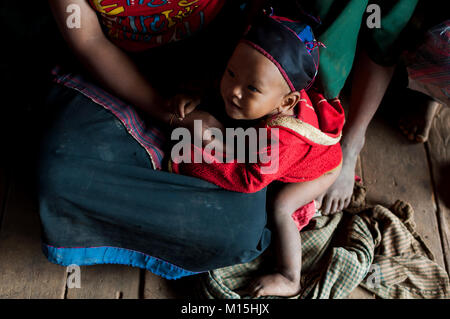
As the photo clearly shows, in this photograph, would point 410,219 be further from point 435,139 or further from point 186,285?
point 186,285

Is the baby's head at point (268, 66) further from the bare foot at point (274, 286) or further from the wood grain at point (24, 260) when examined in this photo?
the wood grain at point (24, 260)

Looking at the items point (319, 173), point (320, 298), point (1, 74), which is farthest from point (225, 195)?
point (1, 74)

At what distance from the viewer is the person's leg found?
130cm

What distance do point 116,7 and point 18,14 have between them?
32 centimetres

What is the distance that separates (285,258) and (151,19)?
2.32 feet

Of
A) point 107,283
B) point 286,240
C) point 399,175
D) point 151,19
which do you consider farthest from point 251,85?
point 399,175

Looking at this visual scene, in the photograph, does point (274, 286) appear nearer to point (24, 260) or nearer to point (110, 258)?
point (110, 258)

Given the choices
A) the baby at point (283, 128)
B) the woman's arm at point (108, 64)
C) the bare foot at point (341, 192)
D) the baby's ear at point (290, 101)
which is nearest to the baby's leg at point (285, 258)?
the baby at point (283, 128)

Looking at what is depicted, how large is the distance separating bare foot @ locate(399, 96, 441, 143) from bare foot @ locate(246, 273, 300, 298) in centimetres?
72

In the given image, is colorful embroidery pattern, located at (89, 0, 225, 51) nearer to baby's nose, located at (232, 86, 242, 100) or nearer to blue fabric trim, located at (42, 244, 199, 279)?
baby's nose, located at (232, 86, 242, 100)

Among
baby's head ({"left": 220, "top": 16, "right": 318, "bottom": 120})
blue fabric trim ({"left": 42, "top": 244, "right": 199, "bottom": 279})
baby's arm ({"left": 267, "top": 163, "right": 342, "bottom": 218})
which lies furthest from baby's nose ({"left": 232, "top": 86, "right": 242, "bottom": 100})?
blue fabric trim ({"left": 42, "top": 244, "right": 199, "bottom": 279})

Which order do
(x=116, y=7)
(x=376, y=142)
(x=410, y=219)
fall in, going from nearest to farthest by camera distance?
(x=116, y=7), (x=410, y=219), (x=376, y=142)

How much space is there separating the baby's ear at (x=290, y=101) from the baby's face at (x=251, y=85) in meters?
0.01

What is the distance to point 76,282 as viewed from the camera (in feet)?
3.94
